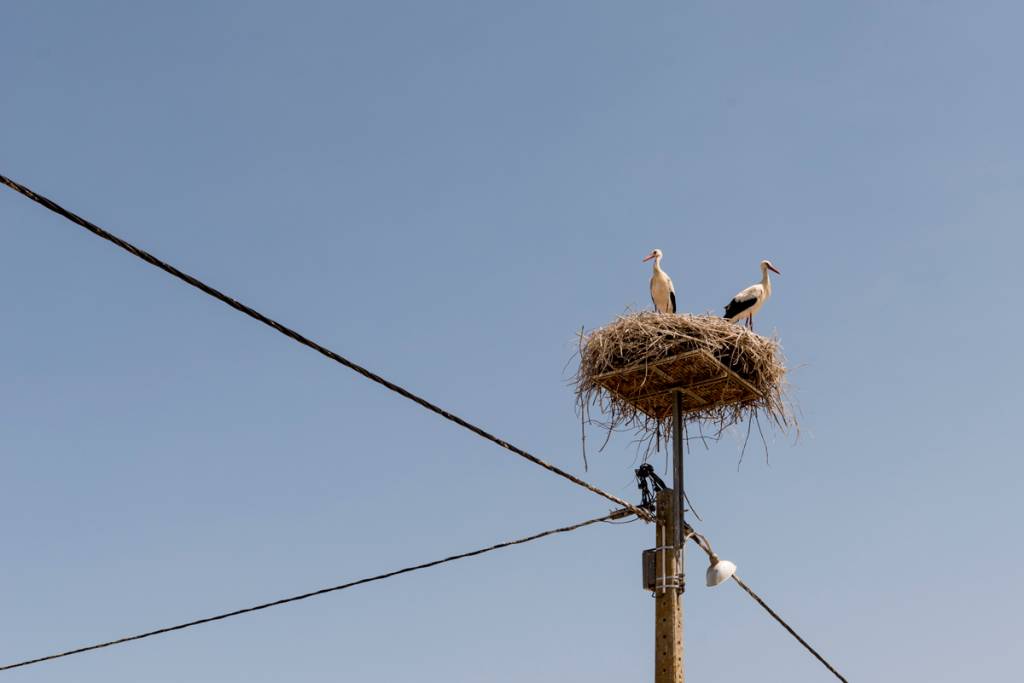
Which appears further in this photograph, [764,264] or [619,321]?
[764,264]

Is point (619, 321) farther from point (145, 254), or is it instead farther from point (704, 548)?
point (145, 254)

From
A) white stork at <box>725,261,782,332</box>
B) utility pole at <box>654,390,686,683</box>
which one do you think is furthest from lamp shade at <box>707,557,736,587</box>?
white stork at <box>725,261,782,332</box>

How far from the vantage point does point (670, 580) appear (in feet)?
30.1

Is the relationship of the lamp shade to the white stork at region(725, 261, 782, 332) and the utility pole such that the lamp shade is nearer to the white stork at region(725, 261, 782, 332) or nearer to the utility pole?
the utility pole

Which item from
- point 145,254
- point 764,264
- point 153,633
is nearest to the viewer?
point 145,254

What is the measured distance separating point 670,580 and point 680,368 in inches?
77.8

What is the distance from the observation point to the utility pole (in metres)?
8.83

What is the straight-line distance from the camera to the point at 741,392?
10719mm

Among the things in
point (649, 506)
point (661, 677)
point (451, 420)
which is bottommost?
point (661, 677)

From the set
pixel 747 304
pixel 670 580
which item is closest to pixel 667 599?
pixel 670 580

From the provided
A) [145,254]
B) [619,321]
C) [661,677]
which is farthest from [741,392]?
[145,254]

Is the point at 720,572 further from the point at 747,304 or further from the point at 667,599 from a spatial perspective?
the point at 747,304

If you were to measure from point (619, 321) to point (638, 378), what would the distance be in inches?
22.8

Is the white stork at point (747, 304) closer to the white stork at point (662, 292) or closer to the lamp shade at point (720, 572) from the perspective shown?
the white stork at point (662, 292)
